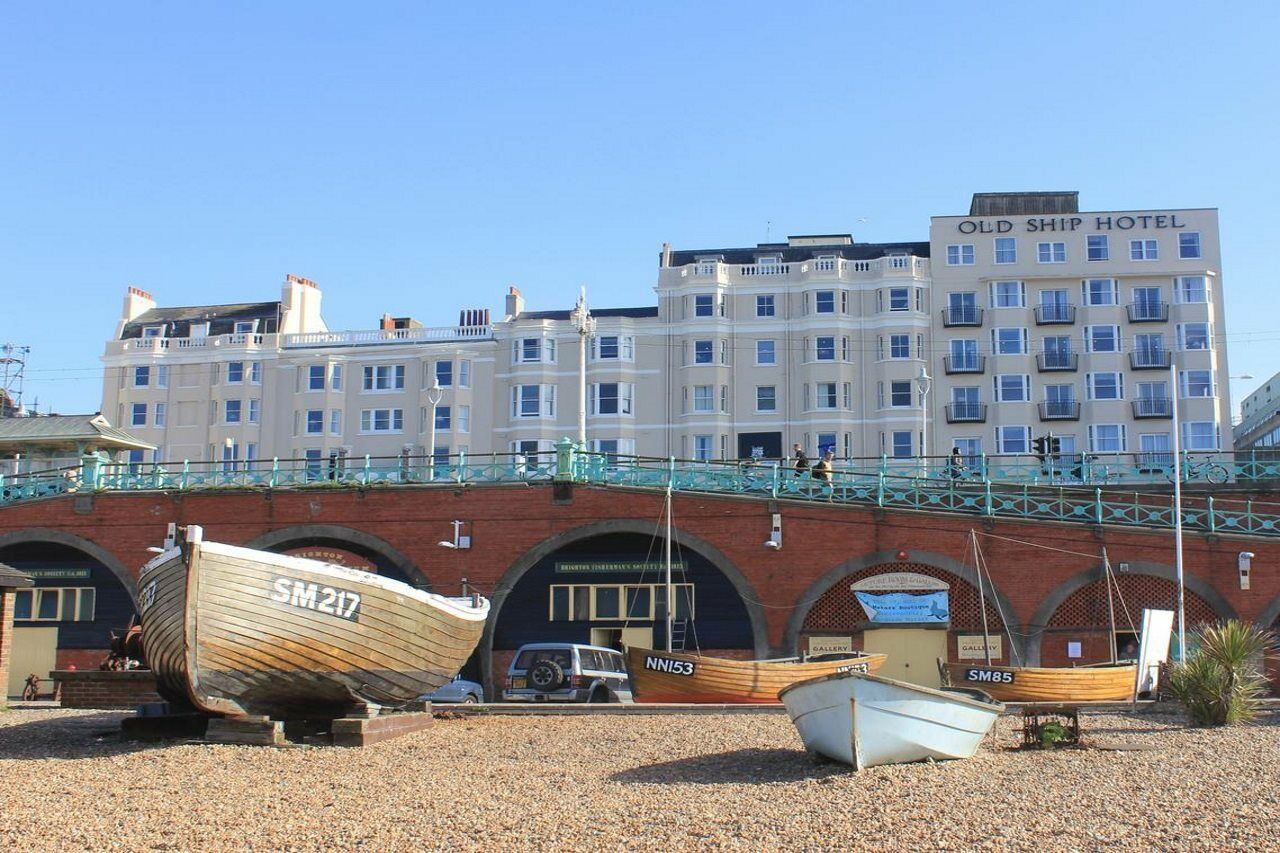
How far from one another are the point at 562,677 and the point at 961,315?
38141mm

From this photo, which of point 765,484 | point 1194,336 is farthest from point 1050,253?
point 765,484

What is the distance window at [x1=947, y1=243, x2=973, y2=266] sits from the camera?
195 ft

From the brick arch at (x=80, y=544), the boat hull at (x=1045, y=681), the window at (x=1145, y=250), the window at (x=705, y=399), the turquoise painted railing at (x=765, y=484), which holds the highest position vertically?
the window at (x=1145, y=250)

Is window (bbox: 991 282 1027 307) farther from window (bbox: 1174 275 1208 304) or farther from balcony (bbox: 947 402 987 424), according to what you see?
window (bbox: 1174 275 1208 304)

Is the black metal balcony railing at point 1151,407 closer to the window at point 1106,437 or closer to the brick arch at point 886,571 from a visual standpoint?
the window at point 1106,437

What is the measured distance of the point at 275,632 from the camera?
16422 millimetres

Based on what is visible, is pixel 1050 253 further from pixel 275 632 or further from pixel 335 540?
pixel 275 632

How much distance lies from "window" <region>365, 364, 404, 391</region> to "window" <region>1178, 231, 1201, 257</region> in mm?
36543

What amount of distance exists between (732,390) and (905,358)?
795 centimetres

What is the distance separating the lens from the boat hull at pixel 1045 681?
2325 centimetres

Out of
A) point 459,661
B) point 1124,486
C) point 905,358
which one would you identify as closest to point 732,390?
→ point 905,358

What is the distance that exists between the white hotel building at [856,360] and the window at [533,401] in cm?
12

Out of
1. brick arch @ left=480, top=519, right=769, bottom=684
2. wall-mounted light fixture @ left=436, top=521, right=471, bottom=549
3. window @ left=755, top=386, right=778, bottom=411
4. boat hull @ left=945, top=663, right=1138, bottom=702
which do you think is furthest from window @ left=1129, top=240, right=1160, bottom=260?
wall-mounted light fixture @ left=436, top=521, right=471, bottom=549

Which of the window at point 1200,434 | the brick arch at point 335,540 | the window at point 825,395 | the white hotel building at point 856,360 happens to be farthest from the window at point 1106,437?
the brick arch at point 335,540
